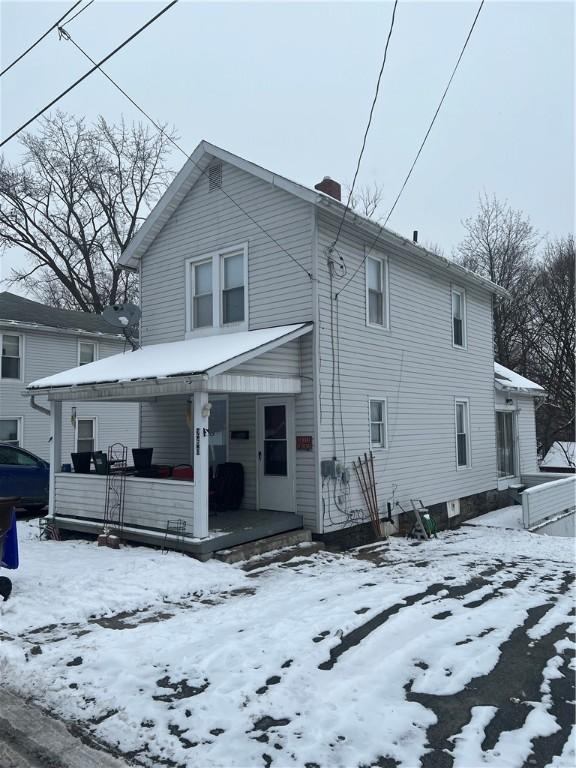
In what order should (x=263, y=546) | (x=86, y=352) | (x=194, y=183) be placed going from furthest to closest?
(x=86, y=352), (x=194, y=183), (x=263, y=546)

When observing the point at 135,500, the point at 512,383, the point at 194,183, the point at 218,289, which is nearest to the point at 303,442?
the point at 135,500

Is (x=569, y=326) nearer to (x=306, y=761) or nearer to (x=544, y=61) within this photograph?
(x=544, y=61)

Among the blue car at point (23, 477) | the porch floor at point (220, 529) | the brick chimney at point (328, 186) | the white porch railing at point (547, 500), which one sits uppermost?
the brick chimney at point (328, 186)

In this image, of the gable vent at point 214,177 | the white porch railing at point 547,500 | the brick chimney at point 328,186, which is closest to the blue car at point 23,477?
the gable vent at point 214,177

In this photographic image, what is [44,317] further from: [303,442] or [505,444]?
[505,444]

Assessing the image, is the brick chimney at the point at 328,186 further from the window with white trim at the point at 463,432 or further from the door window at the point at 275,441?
the window with white trim at the point at 463,432

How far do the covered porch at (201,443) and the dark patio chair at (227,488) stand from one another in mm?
58

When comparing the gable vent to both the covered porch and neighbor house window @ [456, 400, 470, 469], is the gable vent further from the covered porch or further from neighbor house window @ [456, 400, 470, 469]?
neighbor house window @ [456, 400, 470, 469]

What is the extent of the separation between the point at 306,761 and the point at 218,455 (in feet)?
26.9

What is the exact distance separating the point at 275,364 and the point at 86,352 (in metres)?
14.3

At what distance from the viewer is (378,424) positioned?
1162cm

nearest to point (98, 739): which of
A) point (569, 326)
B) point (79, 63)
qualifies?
point (79, 63)

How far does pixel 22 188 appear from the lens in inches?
1194

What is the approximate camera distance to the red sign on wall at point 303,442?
9844 millimetres
